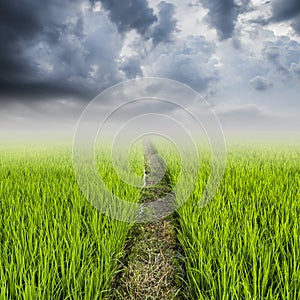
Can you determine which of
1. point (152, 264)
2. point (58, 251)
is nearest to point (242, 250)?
point (152, 264)

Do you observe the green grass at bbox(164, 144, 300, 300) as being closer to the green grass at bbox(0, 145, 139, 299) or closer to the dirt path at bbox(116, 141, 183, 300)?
the dirt path at bbox(116, 141, 183, 300)

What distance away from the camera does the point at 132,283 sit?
5.80 feet

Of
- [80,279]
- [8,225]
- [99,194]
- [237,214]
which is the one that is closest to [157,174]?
[99,194]

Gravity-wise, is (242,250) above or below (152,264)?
above

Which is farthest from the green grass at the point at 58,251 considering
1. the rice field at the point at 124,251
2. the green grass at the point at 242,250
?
the green grass at the point at 242,250

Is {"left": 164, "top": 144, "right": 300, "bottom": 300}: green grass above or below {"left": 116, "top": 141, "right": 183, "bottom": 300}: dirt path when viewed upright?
above

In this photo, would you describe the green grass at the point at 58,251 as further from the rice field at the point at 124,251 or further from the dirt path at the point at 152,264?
the dirt path at the point at 152,264

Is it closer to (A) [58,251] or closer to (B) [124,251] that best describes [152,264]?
(B) [124,251]

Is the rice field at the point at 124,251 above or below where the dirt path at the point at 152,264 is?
above

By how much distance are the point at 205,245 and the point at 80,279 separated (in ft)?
2.42

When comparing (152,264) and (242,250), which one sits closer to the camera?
(242,250)

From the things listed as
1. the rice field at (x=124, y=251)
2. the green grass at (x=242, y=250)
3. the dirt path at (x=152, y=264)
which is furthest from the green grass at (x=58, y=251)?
the green grass at (x=242, y=250)

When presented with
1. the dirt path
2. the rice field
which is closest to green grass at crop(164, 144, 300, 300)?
the rice field

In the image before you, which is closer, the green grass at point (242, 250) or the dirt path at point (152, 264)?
the green grass at point (242, 250)
